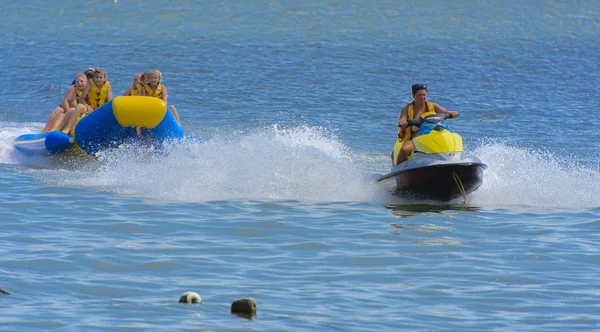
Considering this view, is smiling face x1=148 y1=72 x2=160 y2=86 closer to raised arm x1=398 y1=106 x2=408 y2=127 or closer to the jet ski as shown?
raised arm x1=398 y1=106 x2=408 y2=127

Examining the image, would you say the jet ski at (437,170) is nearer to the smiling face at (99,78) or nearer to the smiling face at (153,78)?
the smiling face at (153,78)

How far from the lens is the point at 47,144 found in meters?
11.1

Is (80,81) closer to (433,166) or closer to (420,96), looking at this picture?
(420,96)

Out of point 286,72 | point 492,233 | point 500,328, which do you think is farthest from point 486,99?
point 500,328

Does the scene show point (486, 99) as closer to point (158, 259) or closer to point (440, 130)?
point (440, 130)

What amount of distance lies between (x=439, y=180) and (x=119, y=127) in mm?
3778

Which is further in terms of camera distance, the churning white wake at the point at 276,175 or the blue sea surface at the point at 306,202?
the churning white wake at the point at 276,175

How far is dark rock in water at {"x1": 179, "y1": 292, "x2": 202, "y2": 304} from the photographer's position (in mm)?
5355

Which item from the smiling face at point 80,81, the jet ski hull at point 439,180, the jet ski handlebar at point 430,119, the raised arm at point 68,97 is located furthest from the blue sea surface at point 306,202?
the smiling face at point 80,81

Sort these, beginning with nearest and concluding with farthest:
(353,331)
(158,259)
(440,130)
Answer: (353,331)
(158,259)
(440,130)

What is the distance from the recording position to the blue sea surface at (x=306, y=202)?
5.43 meters

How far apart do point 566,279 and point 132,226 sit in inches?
122

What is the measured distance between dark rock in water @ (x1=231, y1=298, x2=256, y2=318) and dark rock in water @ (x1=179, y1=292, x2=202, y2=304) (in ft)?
0.74

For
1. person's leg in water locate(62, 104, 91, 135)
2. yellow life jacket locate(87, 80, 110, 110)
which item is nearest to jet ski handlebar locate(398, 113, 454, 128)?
person's leg in water locate(62, 104, 91, 135)
